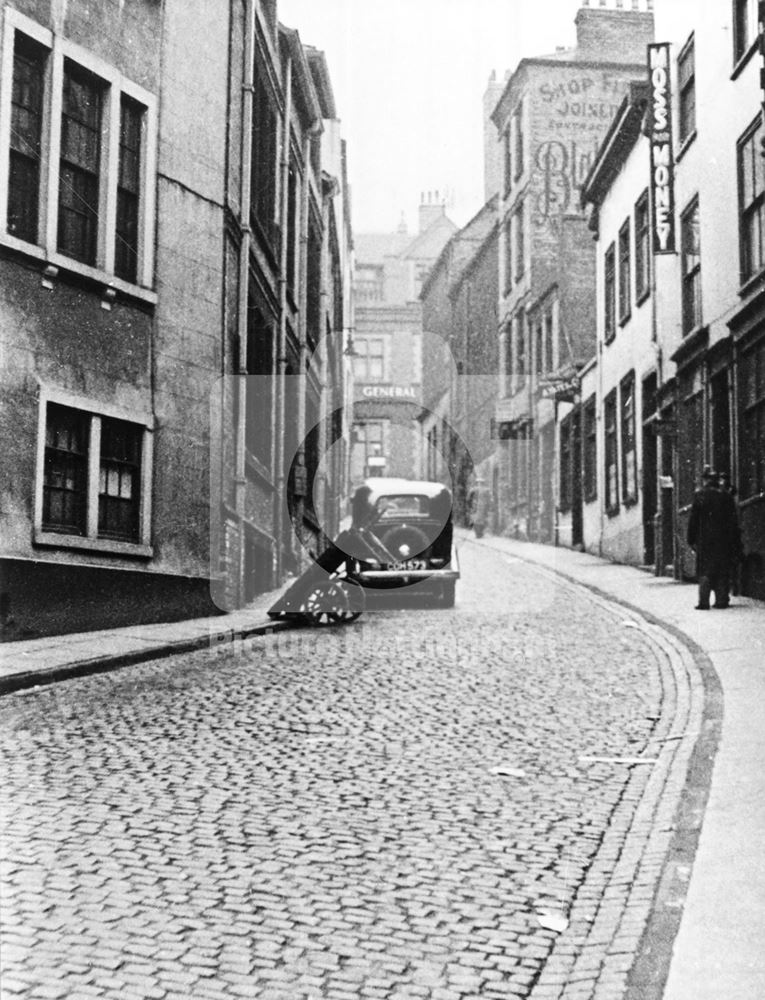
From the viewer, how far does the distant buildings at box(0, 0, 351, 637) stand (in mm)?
11609

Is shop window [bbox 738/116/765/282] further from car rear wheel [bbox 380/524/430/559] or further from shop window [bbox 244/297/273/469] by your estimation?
shop window [bbox 244/297/273/469]

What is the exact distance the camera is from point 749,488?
14.3m

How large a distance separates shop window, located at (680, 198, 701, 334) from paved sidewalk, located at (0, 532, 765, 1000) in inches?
129

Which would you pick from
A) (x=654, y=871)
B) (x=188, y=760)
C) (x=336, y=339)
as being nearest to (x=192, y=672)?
(x=188, y=760)

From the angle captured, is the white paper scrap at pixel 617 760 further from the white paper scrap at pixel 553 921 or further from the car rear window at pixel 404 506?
the car rear window at pixel 404 506

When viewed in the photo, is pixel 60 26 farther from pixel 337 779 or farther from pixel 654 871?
pixel 654 871

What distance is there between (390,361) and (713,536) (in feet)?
28.4

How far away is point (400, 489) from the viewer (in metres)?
16.7

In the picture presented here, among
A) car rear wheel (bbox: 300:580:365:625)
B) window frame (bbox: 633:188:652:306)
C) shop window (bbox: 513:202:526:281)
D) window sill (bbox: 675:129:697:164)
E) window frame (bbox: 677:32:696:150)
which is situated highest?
shop window (bbox: 513:202:526:281)

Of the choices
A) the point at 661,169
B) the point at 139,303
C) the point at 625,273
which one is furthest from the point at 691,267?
the point at 139,303

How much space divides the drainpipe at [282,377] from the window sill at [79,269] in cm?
294

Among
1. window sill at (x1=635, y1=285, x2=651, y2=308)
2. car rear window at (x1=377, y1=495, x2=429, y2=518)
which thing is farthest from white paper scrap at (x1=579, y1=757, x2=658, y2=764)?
window sill at (x1=635, y1=285, x2=651, y2=308)

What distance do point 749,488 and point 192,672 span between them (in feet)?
23.3

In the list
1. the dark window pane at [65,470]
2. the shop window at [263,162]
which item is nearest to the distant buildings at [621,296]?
the shop window at [263,162]
